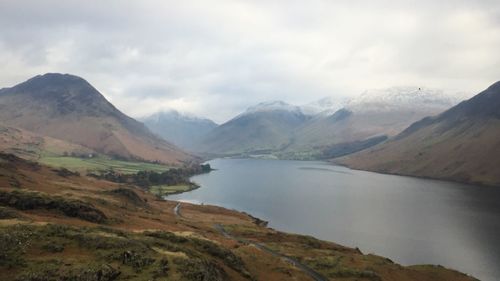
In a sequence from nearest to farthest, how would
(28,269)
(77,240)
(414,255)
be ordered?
(28,269) < (77,240) < (414,255)

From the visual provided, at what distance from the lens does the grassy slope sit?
4991 cm

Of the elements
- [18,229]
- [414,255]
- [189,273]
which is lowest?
[414,255]

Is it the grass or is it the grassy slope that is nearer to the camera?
the grass

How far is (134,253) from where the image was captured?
5647 cm

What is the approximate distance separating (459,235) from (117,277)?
479 feet

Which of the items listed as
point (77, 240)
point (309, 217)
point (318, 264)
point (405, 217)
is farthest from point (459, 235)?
point (77, 240)

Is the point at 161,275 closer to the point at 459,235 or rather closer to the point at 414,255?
the point at 414,255

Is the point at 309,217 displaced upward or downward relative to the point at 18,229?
→ downward

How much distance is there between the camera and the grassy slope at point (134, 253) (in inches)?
1965

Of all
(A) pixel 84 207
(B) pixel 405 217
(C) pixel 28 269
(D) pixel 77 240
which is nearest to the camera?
(C) pixel 28 269

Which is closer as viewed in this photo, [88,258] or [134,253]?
[88,258]

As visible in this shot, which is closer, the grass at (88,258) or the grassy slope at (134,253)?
the grass at (88,258)

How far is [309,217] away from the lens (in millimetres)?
197500

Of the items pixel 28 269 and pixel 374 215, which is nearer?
pixel 28 269
